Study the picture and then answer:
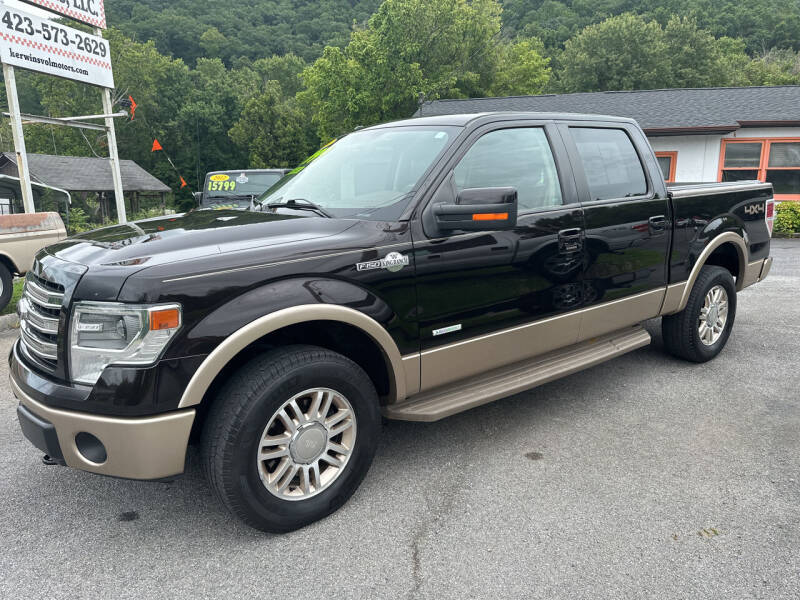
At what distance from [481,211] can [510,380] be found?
113 cm

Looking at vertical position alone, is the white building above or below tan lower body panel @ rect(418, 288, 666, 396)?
above

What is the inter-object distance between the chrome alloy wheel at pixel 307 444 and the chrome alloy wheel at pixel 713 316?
3456 millimetres

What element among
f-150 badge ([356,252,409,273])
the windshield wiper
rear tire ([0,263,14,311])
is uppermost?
the windshield wiper

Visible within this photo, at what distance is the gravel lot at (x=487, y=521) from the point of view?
2.47m

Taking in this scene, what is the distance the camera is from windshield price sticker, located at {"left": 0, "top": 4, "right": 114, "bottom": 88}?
10516 millimetres

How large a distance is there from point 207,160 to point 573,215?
2423 inches

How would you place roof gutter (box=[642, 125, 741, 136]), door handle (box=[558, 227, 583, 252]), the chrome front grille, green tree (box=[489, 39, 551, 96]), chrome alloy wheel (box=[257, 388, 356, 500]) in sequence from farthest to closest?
green tree (box=[489, 39, 551, 96])
roof gutter (box=[642, 125, 741, 136])
door handle (box=[558, 227, 583, 252])
chrome alloy wheel (box=[257, 388, 356, 500])
the chrome front grille

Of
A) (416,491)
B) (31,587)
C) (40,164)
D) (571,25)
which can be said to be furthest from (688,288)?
(571,25)

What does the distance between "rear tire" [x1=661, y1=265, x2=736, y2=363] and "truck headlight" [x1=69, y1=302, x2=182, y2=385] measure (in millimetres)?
4070

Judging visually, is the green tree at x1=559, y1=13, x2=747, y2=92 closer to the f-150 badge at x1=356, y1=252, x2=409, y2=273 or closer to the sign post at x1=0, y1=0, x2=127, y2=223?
the sign post at x1=0, y1=0, x2=127, y2=223

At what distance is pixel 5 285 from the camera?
7.28 meters

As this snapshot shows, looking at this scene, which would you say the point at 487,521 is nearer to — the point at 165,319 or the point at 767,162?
the point at 165,319

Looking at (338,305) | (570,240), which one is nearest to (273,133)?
(570,240)

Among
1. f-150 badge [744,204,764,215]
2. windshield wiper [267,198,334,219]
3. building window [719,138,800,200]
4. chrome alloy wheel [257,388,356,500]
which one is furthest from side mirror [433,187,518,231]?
building window [719,138,800,200]
